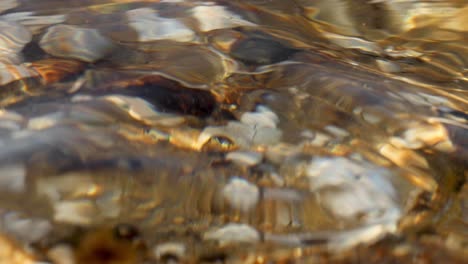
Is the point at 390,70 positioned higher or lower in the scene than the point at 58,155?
lower

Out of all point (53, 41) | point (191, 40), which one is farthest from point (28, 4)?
point (191, 40)

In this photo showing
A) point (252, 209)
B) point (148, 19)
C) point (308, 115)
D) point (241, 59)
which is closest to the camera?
point (252, 209)

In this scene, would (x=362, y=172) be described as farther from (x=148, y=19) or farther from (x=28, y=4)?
(x=28, y=4)

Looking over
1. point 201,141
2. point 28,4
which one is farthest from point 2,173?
point 28,4

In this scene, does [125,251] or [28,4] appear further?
[28,4]

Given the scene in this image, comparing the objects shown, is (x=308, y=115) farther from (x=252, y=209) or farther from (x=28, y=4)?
(x=28, y=4)

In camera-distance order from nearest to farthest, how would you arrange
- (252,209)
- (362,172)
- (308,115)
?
(252,209) < (362,172) < (308,115)
